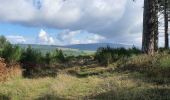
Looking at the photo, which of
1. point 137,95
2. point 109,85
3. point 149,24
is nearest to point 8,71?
point 109,85

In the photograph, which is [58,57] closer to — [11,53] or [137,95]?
[11,53]

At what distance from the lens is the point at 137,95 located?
12.9 meters

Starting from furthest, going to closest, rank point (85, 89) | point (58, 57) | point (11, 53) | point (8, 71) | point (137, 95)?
point (58, 57), point (11, 53), point (8, 71), point (85, 89), point (137, 95)

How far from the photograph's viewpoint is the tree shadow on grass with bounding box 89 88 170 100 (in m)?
12.6

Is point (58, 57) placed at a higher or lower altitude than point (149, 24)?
lower

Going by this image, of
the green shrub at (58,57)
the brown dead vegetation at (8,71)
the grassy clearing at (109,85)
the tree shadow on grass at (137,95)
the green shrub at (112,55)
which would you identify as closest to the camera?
the tree shadow on grass at (137,95)

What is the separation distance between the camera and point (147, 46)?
21469 mm

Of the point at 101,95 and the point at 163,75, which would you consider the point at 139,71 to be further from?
the point at 101,95

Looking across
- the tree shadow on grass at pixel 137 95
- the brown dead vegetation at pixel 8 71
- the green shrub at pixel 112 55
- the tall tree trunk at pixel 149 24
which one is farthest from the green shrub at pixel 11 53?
the tree shadow on grass at pixel 137 95

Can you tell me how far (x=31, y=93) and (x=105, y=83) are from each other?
2578 millimetres

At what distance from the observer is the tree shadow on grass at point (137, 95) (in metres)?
12.6

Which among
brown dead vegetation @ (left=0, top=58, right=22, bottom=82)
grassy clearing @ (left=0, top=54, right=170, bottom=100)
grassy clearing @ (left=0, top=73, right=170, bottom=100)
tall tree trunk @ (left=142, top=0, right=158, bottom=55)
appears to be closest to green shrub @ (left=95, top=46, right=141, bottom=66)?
tall tree trunk @ (left=142, top=0, right=158, bottom=55)

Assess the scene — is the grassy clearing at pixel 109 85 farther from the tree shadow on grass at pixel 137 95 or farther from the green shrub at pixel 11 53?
the green shrub at pixel 11 53

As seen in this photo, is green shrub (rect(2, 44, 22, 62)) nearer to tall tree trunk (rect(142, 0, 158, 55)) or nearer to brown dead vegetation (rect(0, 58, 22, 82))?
brown dead vegetation (rect(0, 58, 22, 82))
